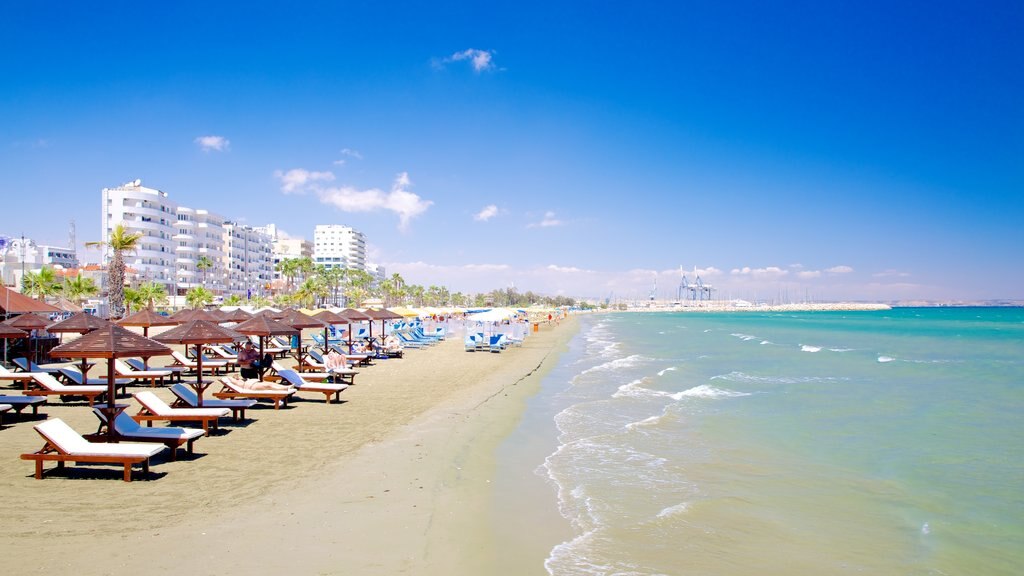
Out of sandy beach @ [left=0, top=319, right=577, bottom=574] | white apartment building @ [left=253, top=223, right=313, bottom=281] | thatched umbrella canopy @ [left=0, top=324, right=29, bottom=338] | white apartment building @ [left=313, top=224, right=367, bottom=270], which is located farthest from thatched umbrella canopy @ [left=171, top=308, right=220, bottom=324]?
white apartment building @ [left=313, top=224, right=367, bottom=270]

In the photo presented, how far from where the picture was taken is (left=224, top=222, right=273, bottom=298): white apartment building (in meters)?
99.8

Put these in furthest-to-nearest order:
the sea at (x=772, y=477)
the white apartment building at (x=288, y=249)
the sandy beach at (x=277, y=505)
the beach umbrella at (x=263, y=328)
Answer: the white apartment building at (x=288, y=249), the beach umbrella at (x=263, y=328), the sea at (x=772, y=477), the sandy beach at (x=277, y=505)

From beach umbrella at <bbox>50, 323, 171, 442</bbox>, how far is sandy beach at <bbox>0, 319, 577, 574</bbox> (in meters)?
0.82

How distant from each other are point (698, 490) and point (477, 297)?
181m

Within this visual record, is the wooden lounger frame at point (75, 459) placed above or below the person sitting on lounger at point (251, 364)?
below

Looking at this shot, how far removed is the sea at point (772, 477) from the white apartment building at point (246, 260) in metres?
87.4

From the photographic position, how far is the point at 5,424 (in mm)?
11891

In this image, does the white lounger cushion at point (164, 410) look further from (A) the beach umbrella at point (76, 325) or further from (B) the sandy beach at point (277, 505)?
(A) the beach umbrella at point (76, 325)

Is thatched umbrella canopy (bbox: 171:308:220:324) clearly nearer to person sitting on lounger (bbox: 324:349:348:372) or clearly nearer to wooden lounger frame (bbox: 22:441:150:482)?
person sitting on lounger (bbox: 324:349:348:372)

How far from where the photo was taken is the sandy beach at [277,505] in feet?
19.4

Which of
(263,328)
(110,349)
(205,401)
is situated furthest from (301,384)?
(110,349)

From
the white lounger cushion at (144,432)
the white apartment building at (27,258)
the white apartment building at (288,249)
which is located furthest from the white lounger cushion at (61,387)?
the white apartment building at (288,249)

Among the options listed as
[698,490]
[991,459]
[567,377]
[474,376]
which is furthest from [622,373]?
[698,490]

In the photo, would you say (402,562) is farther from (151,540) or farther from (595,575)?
(151,540)
